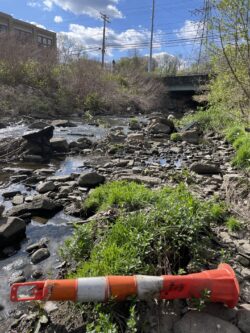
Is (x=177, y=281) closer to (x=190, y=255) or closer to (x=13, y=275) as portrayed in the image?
(x=190, y=255)

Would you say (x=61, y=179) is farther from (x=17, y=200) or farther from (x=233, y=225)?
(x=233, y=225)

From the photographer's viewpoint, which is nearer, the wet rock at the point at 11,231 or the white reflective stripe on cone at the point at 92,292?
the white reflective stripe on cone at the point at 92,292

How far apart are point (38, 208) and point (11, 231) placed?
3.64ft

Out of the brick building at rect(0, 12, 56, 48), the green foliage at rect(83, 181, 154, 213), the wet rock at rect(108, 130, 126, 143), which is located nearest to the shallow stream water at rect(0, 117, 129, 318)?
the green foliage at rect(83, 181, 154, 213)

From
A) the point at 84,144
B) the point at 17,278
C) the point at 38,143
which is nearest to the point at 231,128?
the point at 84,144

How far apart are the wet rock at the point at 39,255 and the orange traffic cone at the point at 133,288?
154 centimetres

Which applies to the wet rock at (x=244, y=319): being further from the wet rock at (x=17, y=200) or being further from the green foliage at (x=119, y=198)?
the wet rock at (x=17, y=200)

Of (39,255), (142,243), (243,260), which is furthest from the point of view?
(39,255)

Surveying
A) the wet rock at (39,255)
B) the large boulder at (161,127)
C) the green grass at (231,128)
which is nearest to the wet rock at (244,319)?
the wet rock at (39,255)

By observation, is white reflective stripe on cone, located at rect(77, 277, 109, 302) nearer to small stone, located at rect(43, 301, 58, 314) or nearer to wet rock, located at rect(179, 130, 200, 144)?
small stone, located at rect(43, 301, 58, 314)

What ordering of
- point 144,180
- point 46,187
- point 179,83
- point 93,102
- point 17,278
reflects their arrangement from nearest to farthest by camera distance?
point 17,278
point 144,180
point 46,187
point 93,102
point 179,83

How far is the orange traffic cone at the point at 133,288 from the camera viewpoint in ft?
9.11

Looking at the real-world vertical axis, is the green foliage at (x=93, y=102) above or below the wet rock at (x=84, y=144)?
above

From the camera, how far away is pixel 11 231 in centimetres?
486
